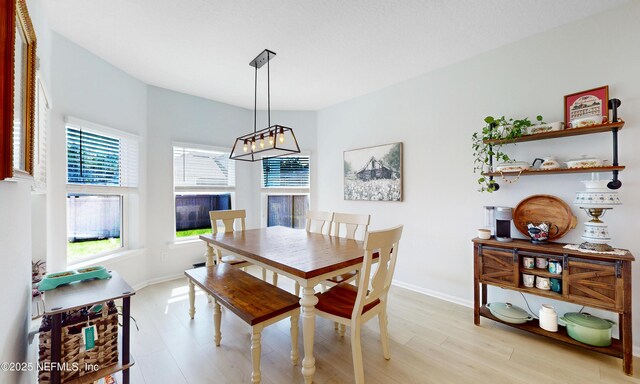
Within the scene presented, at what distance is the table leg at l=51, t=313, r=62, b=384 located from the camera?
4.15ft

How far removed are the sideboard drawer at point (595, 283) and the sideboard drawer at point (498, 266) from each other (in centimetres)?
35

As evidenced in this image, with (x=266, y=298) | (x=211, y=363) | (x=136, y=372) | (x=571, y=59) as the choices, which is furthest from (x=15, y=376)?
(x=571, y=59)

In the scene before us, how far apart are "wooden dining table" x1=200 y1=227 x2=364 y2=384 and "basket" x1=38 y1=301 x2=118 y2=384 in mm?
948

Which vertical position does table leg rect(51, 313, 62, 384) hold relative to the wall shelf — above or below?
below

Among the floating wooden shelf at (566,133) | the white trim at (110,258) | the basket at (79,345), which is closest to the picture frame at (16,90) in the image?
the basket at (79,345)

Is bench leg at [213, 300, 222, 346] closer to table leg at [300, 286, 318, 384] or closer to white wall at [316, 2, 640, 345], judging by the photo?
table leg at [300, 286, 318, 384]

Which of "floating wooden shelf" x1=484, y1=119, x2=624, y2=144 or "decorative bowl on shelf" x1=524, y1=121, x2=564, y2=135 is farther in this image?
"decorative bowl on shelf" x1=524, y1=121, x2=564, y2=135

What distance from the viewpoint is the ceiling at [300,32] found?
6.75 feet

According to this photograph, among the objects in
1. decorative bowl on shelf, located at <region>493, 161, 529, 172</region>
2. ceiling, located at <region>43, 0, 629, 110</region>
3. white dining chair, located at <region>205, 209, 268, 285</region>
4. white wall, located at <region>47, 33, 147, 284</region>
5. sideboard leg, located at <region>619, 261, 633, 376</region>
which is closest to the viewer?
sideboard leg, located at <region>619, 261, 633, 376</region>

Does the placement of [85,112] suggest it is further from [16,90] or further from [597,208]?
[597,208]

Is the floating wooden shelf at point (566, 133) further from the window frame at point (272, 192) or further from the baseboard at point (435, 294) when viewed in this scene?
the window frame at point (272, 192)

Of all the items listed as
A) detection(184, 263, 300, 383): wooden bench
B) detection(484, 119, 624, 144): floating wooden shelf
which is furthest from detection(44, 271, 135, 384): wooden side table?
detection(484, 119, 624, 144): floating wooden shelf

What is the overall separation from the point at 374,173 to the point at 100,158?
3458 millimetres

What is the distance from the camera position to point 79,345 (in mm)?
1375
